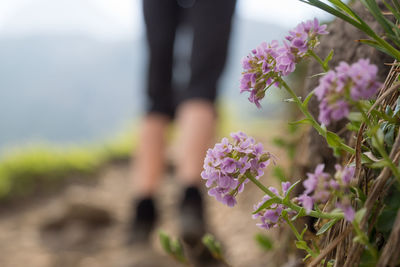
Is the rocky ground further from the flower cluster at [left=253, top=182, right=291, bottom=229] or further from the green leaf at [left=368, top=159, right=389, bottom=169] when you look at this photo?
the green leaf at [left=368, top=159, right=389, bottom=169]

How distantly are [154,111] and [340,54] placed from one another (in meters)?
1.61

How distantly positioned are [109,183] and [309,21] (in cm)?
448

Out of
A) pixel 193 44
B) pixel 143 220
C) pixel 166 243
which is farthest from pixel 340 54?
pixel 143 220

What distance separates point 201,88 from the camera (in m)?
2.21

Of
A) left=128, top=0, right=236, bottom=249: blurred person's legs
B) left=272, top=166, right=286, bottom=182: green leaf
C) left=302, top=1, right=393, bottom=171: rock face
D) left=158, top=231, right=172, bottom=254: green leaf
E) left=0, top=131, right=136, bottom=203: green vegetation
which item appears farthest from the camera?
left=0, top=131, right=136, bottom=203: green vegetation

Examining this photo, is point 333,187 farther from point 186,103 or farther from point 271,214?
point 186,103

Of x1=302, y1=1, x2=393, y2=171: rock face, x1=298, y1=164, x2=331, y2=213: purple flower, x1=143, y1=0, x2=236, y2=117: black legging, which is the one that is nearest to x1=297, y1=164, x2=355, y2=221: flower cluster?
x1=298, y1=164, x2=331, y2=213: purple flower

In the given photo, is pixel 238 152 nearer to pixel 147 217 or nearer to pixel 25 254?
pixel 147 217

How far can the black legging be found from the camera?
7.22 feet

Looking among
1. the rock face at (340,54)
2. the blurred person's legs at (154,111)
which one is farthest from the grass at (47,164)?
the rock face at (340,54)

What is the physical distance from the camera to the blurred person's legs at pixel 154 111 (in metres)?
2.32

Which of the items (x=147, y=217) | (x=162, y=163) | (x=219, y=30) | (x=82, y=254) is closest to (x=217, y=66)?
(x=219, y=30)

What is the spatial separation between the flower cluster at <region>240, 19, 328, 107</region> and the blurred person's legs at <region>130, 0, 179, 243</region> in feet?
5.83

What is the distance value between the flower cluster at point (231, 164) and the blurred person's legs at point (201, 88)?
1.52 metres
